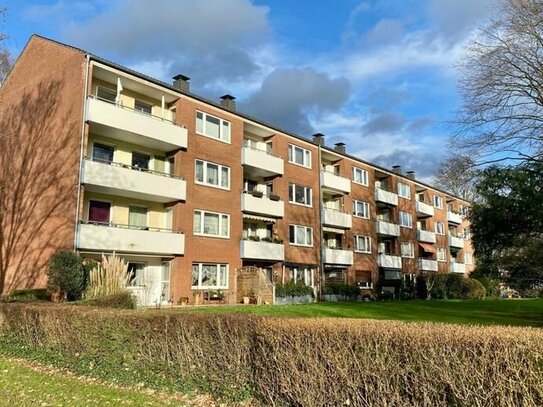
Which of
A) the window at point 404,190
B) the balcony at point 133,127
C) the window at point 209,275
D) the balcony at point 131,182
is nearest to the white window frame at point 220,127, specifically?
the balcony at point 133,127

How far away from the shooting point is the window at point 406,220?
55.1 m

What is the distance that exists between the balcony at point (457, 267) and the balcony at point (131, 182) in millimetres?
47294

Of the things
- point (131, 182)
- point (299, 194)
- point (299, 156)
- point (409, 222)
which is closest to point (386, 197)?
point (409, 222)

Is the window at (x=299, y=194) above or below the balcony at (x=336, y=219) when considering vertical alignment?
above

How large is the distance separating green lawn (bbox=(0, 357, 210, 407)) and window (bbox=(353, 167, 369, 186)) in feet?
128

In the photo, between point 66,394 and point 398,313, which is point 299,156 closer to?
point 398,313

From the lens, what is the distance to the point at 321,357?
22.8 ft

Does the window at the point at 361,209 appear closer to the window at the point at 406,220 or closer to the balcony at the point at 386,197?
the balcony at the point at 386,197

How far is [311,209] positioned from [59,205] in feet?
66.4

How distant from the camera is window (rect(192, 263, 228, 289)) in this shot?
29.5m

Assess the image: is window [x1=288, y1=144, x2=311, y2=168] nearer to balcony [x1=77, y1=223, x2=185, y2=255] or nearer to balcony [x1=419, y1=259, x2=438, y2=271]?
balcony [x1=77, y1=223, x2=185, y2=255]

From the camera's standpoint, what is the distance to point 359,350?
6.59 metres

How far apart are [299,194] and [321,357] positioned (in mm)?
32330

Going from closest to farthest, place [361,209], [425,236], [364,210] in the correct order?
[361,209] → [364,210] → [425,236]
